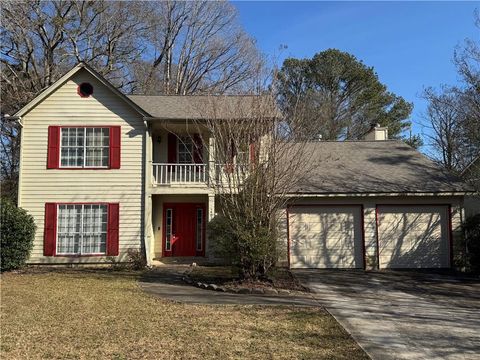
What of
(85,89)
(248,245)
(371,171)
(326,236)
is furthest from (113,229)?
(371,171)

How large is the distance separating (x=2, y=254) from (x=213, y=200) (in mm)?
7248

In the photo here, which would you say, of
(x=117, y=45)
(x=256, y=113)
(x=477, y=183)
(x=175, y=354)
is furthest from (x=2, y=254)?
(x=117, y=45)

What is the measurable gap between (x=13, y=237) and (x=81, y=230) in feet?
7.29

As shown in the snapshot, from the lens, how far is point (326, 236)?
1580 centimetres

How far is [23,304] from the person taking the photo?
30.1 feet

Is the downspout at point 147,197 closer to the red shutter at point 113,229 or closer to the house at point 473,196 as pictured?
the red shutter at point 113,229

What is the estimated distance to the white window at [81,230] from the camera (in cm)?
1605

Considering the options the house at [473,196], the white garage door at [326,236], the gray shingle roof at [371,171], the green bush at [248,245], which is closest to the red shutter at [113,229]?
the green bush at [248,245]

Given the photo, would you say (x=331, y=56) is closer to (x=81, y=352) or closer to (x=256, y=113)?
(x=256, y=113)

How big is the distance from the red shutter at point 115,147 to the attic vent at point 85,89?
1.58 metres

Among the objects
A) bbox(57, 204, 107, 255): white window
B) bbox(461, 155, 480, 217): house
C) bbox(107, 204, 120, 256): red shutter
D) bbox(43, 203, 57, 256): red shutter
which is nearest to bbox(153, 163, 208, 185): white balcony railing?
bbox(107, 204, 120, 256): red shutter

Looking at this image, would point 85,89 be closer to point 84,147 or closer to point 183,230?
point 84,147

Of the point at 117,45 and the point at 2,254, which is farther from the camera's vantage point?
the point at 117,45

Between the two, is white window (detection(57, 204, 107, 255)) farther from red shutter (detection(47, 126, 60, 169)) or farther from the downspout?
red shutter (detection(47, 126, 60, 169))
